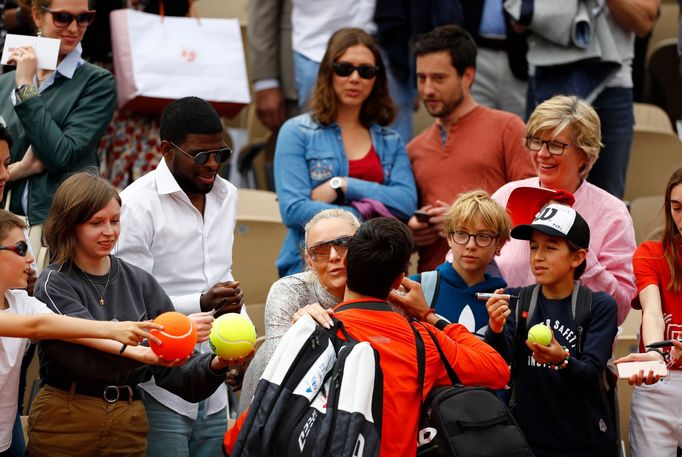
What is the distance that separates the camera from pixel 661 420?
4859 millimetres

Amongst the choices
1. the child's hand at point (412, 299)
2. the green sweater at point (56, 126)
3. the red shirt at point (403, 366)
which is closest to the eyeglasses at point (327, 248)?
the child's hand at point (412, 299)

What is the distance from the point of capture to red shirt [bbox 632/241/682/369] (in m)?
4.91

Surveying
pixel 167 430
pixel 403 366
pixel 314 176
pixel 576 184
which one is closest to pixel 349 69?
pixel 314 176

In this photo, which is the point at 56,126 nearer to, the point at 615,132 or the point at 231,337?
the point at 231,337

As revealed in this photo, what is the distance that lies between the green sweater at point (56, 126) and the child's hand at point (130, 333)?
173 centimetres

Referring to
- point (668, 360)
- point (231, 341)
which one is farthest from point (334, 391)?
point (668, 360)

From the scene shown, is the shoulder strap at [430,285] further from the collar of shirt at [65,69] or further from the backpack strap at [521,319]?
the collar of shirt at [65,69]

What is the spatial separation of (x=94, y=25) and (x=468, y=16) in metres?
2.41

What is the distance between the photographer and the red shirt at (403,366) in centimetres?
409

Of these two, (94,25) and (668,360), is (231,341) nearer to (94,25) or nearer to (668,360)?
(668,360)

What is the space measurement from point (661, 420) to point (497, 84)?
3.20 meters

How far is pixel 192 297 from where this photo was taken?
15.6ft

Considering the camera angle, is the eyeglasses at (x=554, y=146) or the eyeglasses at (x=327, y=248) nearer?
the eyeglasses at (x=327, y=248)

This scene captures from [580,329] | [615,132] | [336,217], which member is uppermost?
[336,217]
